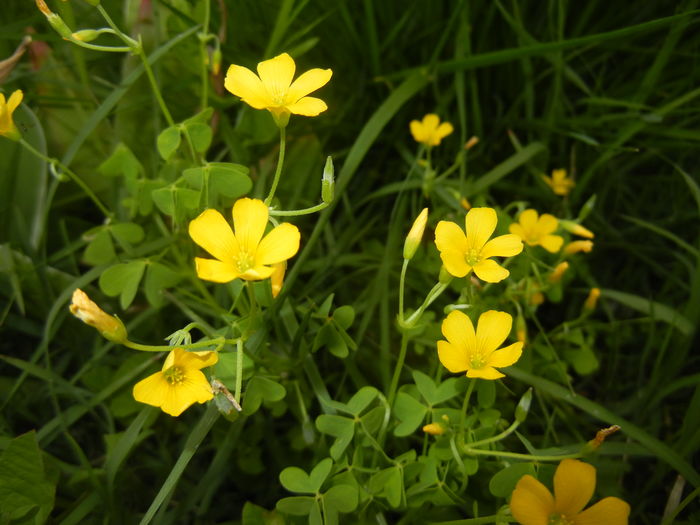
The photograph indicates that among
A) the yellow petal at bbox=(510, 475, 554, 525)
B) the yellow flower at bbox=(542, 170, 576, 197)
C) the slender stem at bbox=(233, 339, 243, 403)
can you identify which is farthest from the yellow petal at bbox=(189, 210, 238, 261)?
the yellow flower at bbox=(542, 170, 576, 197)

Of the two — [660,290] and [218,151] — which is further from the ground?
[218,151]

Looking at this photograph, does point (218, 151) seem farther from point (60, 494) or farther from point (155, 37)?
point (60, 494)

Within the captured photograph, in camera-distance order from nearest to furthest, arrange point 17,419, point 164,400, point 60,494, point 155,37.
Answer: point 164,400, point 60,494, point 17,419, point 155,37

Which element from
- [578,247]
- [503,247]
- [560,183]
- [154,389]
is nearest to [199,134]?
[154,389]

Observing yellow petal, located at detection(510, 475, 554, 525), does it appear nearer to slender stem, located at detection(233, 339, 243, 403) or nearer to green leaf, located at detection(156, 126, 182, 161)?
slender stem, located at detection(233, 339, 243, 403)

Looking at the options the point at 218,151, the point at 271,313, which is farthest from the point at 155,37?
the point at 271,313

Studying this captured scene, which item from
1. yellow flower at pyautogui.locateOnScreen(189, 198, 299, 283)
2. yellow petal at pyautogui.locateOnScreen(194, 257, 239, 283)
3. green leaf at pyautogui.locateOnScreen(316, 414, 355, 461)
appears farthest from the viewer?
green leaf at pyautogui.locateOnScreen(316, 414, 355, 461)

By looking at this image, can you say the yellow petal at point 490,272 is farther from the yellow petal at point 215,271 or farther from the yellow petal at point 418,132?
the yellow petal at point 418,132
